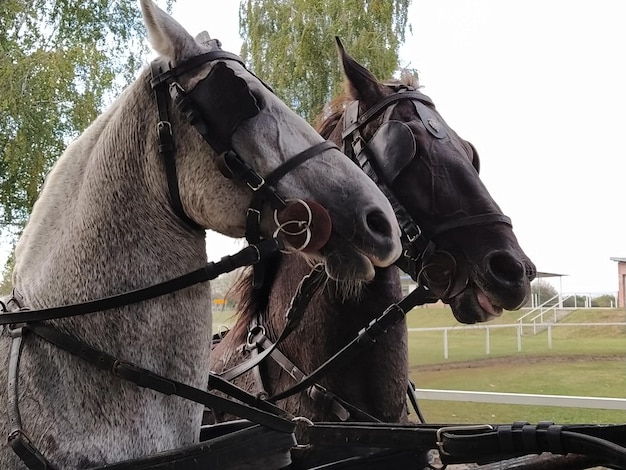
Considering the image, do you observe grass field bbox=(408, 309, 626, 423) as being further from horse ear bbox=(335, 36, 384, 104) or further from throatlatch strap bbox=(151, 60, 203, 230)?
throatlatch strap bbox=(151, 60, 203, 230)

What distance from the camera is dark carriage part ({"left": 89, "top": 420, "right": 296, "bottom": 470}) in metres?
1.31

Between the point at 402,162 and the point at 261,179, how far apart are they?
0.94 meters

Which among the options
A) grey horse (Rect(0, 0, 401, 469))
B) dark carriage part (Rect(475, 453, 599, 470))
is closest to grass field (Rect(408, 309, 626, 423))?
dark carriage part (Rect(475, 453, 599, 470))

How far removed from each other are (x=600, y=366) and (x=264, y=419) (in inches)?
229

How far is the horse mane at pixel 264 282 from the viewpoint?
8.34 ft

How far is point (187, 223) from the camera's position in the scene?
1506 mm

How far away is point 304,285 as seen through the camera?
2193 mm

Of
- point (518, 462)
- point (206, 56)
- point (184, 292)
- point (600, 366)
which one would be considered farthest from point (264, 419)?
point (600, 366)

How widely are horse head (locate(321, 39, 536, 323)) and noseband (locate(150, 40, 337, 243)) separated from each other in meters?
0.81

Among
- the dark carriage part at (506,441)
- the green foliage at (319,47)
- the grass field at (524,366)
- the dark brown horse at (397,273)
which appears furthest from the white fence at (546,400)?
the green foliage at (319,47)

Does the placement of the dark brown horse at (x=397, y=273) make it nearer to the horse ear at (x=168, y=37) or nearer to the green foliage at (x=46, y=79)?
the horse ear at (x=168, y=37)

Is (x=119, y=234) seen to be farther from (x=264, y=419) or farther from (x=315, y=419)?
(x=315, y=419)

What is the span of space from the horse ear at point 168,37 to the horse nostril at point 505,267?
1.22m

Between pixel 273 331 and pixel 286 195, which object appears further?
pixel 273 331
